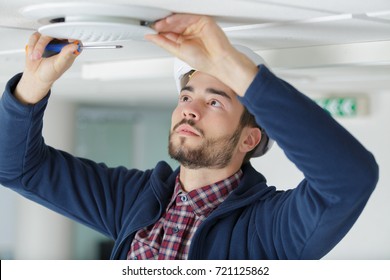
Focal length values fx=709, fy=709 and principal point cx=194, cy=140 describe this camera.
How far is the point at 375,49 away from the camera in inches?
42.3

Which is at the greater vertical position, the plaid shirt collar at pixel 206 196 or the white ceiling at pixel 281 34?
the white ceiling at pixel 281 34

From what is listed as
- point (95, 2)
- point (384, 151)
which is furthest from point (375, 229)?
point (95, 2)

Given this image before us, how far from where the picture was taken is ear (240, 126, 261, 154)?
1259mm

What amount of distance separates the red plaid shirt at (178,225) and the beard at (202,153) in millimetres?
43

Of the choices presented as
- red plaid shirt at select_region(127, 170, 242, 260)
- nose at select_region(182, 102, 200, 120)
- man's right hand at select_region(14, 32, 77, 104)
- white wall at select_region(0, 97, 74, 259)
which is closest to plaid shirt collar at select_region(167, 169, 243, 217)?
red plaid shirt at select_region(127, 170, 242, 260)

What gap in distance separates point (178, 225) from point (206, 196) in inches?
2.7

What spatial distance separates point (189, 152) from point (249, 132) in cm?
17

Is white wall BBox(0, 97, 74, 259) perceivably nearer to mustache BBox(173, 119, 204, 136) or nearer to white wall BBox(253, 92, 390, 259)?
white wall BBox(253, 92, 390, 259)

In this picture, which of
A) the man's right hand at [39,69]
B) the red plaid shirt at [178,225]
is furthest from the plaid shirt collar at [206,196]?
the man's right hand at [39,69]

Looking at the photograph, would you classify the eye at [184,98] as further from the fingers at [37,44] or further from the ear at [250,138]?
the fingers at [37,44]

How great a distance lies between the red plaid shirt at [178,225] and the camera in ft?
3.72

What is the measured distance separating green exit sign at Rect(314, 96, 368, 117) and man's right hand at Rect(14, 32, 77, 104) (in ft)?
4.98

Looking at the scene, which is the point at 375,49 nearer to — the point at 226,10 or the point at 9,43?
the point at 226,10

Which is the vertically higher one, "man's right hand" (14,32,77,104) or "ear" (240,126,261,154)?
"man's right hand" (14,32,77,104)
